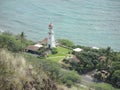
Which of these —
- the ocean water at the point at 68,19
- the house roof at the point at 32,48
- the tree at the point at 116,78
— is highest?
the ocean water at the point at 68,19

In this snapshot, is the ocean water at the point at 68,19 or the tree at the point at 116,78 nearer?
the tree at the point at 116,78

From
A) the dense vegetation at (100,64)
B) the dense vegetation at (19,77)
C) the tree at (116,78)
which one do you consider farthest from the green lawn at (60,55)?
the dense vegetation at (19,77)

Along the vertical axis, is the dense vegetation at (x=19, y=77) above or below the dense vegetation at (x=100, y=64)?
above

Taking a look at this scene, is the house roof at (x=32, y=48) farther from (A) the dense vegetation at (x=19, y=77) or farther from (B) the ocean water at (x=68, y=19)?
(A) the dense vegetation at (x=19, y=77)

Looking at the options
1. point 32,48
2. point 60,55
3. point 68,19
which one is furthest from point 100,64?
point 68,19

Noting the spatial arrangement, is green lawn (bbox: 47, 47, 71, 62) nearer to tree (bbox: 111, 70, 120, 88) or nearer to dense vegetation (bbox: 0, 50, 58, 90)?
tree (bbox: 111, 70, 120, 88)

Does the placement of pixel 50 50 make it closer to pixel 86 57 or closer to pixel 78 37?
pixel 86 57

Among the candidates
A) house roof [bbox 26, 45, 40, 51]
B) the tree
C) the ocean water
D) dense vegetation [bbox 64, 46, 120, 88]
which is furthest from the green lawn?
the tree

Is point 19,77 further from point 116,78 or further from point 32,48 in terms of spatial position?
point 32,48

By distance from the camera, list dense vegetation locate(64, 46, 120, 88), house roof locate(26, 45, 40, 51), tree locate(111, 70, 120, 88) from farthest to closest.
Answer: house roof locate(26, 45, 40, 51) < dense vegetation locate(64, 46, 120, 88) < tree locate(111, 70, 120, 88)

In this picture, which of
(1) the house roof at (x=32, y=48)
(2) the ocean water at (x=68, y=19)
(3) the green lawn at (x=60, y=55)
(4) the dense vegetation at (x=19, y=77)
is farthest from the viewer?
(2) the ocean water at (x=68, y=19)
